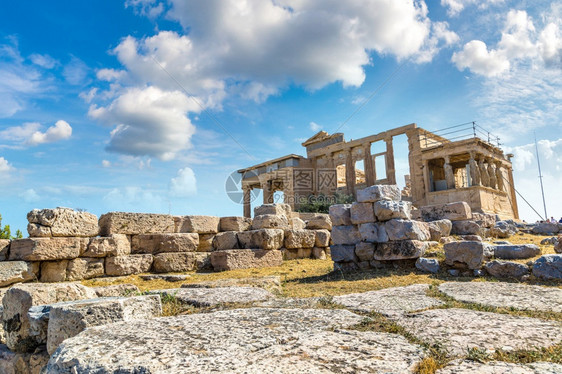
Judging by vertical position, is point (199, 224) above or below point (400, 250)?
above

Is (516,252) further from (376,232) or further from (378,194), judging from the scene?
(378,194)

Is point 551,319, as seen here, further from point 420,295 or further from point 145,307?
point 145,307

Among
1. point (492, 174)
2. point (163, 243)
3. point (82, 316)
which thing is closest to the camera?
point (82, 316)

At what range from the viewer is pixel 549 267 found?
18.1 feet

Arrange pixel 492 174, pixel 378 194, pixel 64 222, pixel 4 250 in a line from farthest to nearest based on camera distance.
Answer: pixel 492 174 → pixel 378 194 → pixel 64 222 → pixel 4 250

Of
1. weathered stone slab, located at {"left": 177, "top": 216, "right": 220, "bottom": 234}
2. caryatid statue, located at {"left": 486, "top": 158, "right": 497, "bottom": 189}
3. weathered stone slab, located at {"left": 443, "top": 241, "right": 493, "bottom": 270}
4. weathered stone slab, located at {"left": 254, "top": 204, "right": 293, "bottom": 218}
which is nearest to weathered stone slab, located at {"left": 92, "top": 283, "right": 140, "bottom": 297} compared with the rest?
weathered stone slab, located at {"left": 177, "top": 216, "right": 220, "bottom": 234}

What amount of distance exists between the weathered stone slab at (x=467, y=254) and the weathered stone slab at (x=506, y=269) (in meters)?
0.19

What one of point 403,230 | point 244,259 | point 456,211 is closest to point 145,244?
point 244,259

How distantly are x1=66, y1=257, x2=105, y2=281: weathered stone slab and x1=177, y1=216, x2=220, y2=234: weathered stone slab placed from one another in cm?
216

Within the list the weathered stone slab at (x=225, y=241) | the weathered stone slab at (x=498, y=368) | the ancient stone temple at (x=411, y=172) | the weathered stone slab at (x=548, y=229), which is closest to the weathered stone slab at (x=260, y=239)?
the weathered stone slab at (x=225, y=241)

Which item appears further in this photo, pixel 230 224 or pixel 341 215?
pixel 230 224

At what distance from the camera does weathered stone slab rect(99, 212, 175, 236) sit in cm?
832

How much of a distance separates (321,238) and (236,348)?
9595 mm

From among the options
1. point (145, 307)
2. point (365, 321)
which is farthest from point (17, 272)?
point (365, 321)
